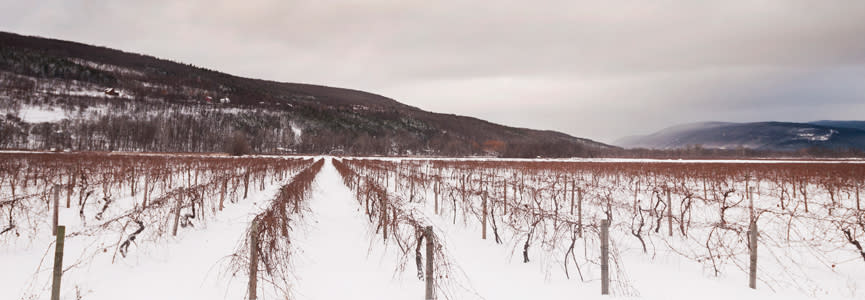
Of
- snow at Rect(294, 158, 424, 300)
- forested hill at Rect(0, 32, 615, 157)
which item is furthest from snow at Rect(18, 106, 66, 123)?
snow at Rect(294, 158, 424, 300)

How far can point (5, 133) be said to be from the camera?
249 ft

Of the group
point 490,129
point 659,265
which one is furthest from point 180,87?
point 659,265

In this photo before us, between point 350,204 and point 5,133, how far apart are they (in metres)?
107

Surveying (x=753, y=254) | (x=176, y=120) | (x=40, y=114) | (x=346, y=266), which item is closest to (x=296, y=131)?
(x=176, y=120)

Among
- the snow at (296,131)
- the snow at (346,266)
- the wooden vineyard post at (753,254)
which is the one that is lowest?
the snow at (346,266)

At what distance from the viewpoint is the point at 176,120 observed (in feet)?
372

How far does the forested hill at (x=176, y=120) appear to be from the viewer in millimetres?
91625

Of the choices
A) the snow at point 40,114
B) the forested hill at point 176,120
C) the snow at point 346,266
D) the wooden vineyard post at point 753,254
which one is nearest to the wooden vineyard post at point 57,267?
the snow at point 346,266

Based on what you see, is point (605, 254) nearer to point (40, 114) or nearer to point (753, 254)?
point (753, 254)

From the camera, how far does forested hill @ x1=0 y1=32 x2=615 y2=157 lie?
9162 centimetres

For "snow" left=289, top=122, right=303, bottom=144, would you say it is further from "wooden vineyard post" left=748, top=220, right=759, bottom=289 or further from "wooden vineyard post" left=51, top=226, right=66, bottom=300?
"wooden vineyard post" left=748, top=220, right=759, bottom=289

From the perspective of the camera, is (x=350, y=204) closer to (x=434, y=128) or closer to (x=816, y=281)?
(x=816, y=281)

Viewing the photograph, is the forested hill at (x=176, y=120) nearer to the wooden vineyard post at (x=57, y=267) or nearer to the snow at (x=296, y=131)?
the snow at (x=296, y=131)

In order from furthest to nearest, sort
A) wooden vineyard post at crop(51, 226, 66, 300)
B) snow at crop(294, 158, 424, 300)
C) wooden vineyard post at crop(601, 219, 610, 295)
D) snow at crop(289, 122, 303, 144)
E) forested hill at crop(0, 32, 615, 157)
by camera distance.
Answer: snow at crop(289, 122, 303, 144)
forested hill at crop(0, 32, 615, 157)
snow at crop(294, 158, 424, 300)
wooden vineyard post at crop(601, 219, 610, 295)
wooden vineyard post at crop(51, 226, 66, 300)
